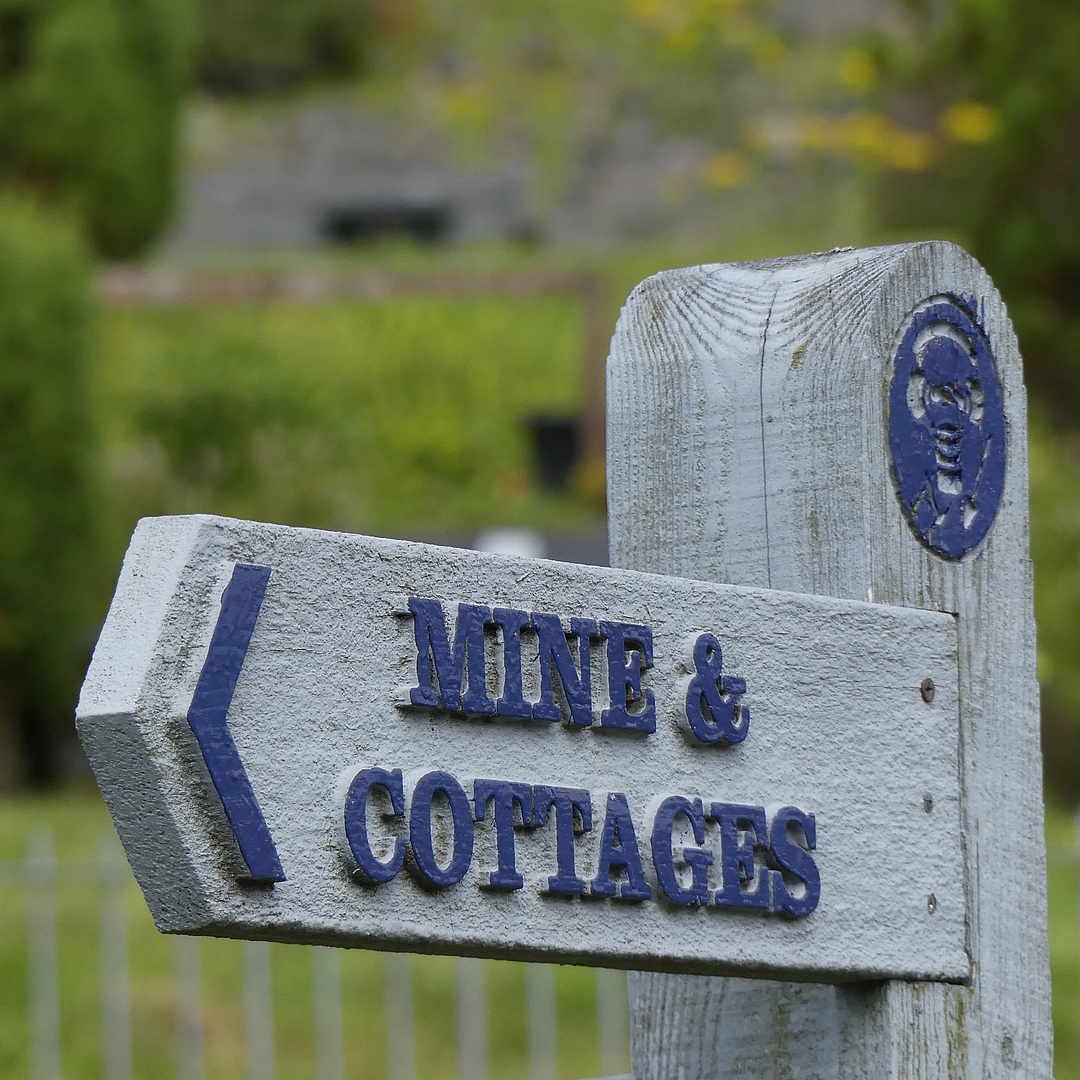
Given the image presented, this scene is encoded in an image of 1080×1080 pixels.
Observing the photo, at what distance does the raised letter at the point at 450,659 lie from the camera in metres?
1.12

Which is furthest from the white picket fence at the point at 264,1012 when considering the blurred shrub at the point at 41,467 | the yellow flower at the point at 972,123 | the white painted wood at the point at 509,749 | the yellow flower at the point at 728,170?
the yellow flower at the point at 728,170

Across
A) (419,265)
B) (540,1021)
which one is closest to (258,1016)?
(540,1021)

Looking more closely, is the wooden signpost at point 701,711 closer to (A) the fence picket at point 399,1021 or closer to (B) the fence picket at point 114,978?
(A) the fence picket at point 399,1021

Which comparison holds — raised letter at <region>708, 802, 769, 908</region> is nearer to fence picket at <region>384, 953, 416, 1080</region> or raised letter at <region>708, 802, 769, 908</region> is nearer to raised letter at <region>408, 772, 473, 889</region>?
raised letter at <region>408, 772, 473, 889</region>

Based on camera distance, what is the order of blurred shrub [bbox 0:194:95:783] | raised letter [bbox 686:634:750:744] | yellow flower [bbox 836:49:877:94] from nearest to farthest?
raised letter [bbox 686:634:750:744] → blurred shrub [bbox 0:194:95:783] → yellow flower [bbox 836:49:877:94]

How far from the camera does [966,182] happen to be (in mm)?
11094

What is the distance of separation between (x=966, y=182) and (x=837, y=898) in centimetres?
1033

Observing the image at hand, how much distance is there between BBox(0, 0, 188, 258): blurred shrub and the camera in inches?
473

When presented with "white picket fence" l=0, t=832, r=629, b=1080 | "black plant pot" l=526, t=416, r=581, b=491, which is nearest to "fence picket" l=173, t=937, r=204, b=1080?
"white picket fence" l=0, t=832, r=629, b=1080

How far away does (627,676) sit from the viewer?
121cm

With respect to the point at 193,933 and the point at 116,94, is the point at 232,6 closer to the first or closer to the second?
the point at 116,94

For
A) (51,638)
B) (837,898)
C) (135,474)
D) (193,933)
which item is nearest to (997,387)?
(837,898)

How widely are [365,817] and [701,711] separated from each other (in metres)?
0.26

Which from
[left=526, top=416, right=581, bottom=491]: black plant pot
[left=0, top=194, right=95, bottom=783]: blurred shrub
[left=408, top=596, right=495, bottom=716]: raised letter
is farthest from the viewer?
[left=526, top=416, right=581, bottom=491]: black plant pot
